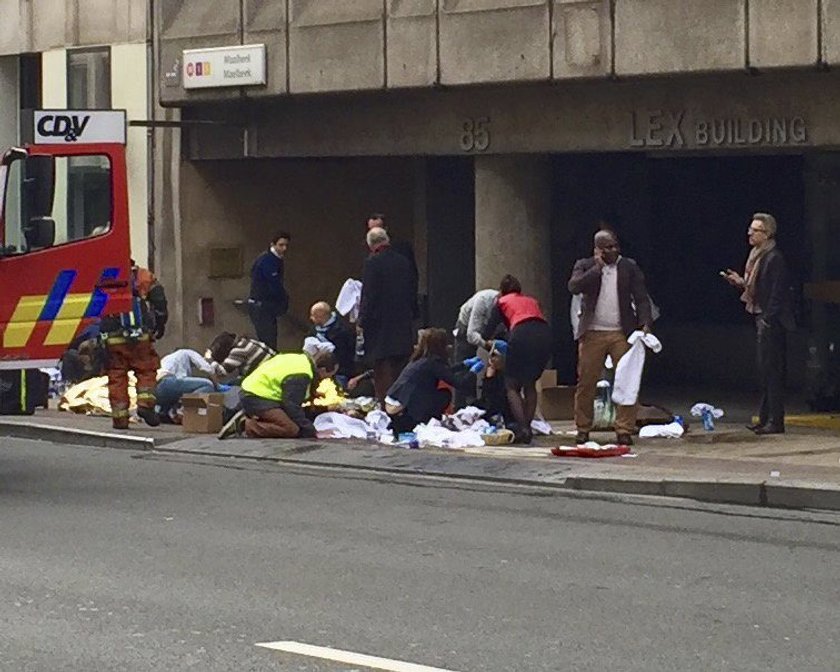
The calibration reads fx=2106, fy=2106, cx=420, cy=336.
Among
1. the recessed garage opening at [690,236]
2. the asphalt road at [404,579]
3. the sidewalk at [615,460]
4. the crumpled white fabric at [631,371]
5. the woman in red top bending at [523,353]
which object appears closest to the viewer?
the asphalt road at [404,579]

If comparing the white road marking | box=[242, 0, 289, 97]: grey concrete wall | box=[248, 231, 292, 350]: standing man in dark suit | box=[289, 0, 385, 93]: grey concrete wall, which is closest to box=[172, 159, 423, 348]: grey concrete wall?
box=[248, 231, 292, 350]: standing man in dark suit

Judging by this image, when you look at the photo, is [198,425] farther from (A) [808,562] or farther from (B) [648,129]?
(A) [808,562]

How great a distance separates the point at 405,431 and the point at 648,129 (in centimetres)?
376

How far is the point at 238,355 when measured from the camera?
19969 mm

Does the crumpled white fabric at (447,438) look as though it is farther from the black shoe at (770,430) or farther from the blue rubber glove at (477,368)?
the black shoe at (770,430)

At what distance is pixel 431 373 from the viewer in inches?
679

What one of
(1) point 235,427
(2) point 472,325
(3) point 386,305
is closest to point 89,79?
(3) point 386,305

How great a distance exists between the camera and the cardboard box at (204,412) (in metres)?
18.0

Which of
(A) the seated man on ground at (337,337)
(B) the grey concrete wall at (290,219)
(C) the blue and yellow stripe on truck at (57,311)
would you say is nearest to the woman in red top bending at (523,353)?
(C) the blue and yellow stripe on truck at (57,311)

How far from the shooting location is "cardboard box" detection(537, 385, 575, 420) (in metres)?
19.1

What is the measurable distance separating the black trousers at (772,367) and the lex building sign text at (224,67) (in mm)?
7116

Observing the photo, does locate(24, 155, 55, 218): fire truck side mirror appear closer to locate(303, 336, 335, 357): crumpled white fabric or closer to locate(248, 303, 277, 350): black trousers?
locate(303, 336, 335, 357): crumpled white fabric

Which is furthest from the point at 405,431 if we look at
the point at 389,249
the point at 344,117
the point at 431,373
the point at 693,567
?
the point at 693,567

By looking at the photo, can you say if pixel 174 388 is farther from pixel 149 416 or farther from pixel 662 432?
pixel 662 432
